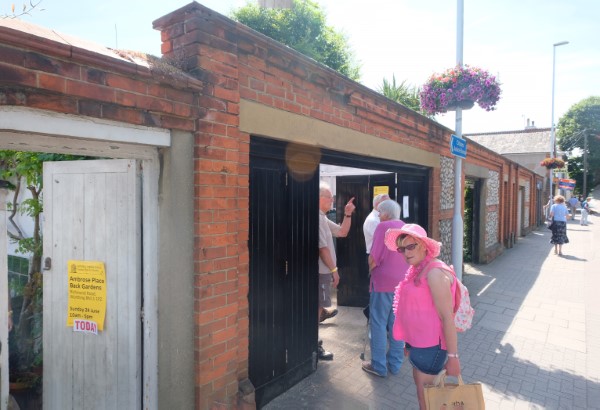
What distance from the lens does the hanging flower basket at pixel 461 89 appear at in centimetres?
583

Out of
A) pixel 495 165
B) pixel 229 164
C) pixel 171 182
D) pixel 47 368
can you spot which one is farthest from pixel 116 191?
pixel 495 165

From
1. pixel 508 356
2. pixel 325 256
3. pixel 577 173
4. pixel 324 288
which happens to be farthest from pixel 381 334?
pixel 577 173

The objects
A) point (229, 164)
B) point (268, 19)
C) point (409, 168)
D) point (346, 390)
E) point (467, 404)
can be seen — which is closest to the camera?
point (467, 404)

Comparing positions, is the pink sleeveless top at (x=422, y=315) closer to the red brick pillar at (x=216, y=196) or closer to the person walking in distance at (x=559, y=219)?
the red brick pillar at (x=216, y=196)

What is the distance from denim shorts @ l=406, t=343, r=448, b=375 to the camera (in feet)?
9.52

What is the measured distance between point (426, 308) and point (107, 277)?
2.35 m

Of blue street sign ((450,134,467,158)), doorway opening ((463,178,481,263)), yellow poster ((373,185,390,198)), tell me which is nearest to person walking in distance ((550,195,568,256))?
doorway opening ((463,178,481,263))

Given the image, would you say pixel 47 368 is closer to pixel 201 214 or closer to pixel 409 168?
pixel 201 214

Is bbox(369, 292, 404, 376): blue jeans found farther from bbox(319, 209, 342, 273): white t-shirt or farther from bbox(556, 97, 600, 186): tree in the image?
bbox(556, 97, 600, 186): tree

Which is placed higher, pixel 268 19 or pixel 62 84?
pixel 268 19

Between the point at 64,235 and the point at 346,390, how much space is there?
116 inches

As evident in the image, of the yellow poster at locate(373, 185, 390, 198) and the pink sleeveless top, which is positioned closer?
the pink sleeveless top

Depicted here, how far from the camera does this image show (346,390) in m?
3.88

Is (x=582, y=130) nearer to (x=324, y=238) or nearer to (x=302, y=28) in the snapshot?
(x=302, y=28)
